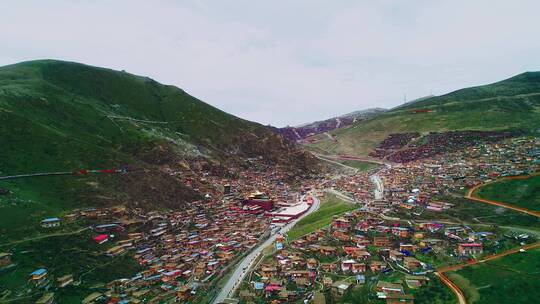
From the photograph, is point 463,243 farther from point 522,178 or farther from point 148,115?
point 148,115

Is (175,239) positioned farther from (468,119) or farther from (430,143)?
(468,119)

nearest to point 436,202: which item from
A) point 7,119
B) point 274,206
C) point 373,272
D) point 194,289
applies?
point 373,272

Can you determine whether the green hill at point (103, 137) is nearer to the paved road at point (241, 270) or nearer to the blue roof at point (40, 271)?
the blue roof at point (40, 271)

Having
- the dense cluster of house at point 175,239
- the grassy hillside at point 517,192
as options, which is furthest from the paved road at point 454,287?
the grassy hillside at point 517,192

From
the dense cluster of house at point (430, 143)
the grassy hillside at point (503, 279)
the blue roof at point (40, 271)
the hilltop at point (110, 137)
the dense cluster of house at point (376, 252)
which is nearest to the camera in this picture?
the grassy hillside at point (503, 279)

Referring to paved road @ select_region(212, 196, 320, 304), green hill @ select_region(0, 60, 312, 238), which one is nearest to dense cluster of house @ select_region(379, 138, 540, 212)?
paved road @ select_region(212, 196, 320, 304)

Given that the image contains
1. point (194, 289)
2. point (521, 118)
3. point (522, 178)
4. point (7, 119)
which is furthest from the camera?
point (521, 118)
